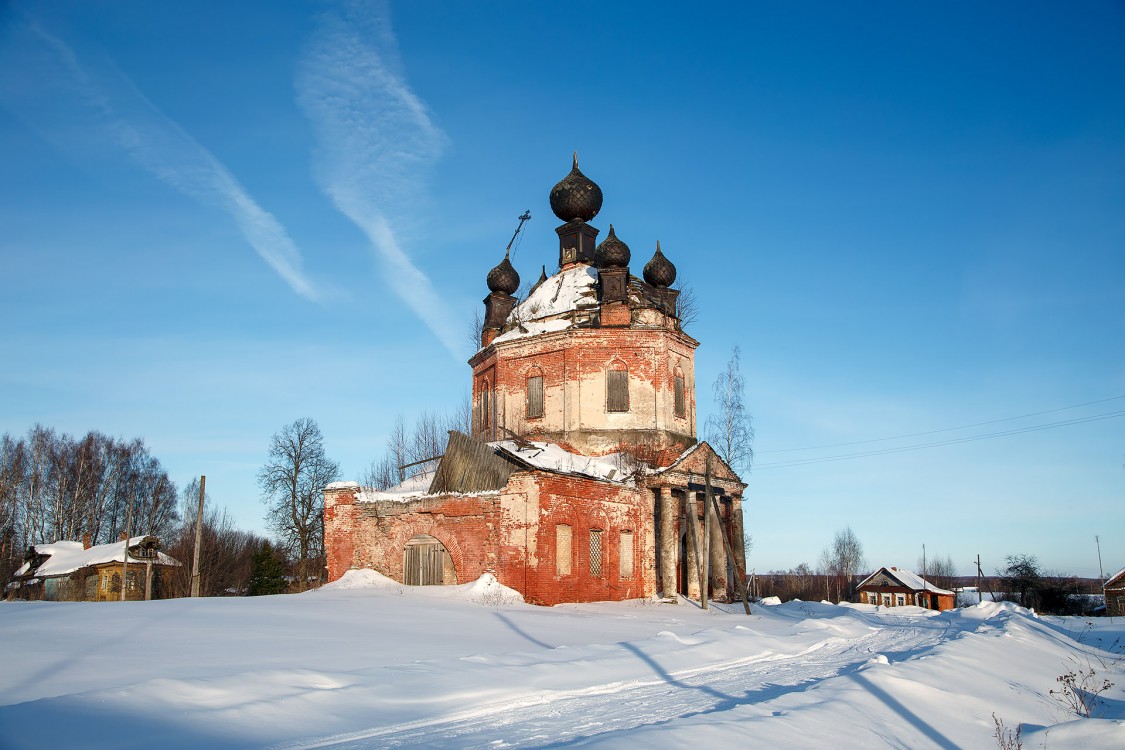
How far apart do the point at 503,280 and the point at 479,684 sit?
23.5 m

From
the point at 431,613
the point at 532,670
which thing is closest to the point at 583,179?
the point at 431,613

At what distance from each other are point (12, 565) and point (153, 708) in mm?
39377

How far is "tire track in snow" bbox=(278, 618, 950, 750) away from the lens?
6.07 meters

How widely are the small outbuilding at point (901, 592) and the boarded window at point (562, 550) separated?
38.6 m

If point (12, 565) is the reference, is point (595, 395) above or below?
above

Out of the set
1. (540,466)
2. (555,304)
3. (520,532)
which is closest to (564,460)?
(540,466)

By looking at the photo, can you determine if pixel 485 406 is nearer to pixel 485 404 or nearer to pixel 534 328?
pixel 485 404

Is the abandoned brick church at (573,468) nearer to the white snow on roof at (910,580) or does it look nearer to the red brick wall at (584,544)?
the red brick wall at (584,544)

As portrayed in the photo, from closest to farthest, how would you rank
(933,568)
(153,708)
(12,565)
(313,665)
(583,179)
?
(153,708) < (313,665) < (583,179) < (12,565) < (933,568)

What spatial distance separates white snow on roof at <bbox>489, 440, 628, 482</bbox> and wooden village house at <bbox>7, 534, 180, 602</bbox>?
20512 mm

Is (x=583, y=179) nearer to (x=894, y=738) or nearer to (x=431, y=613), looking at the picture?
(x=431, y=613)

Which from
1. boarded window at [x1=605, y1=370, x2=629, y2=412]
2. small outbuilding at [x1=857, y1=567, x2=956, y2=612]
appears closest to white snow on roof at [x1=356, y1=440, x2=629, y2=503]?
boarded window at [x1=605, y1=370, x2=629, y2=412]

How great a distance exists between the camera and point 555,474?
20.9 meters

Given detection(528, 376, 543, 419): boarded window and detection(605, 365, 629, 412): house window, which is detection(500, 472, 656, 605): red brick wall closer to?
detection(605, 365, 629, 412): house window
